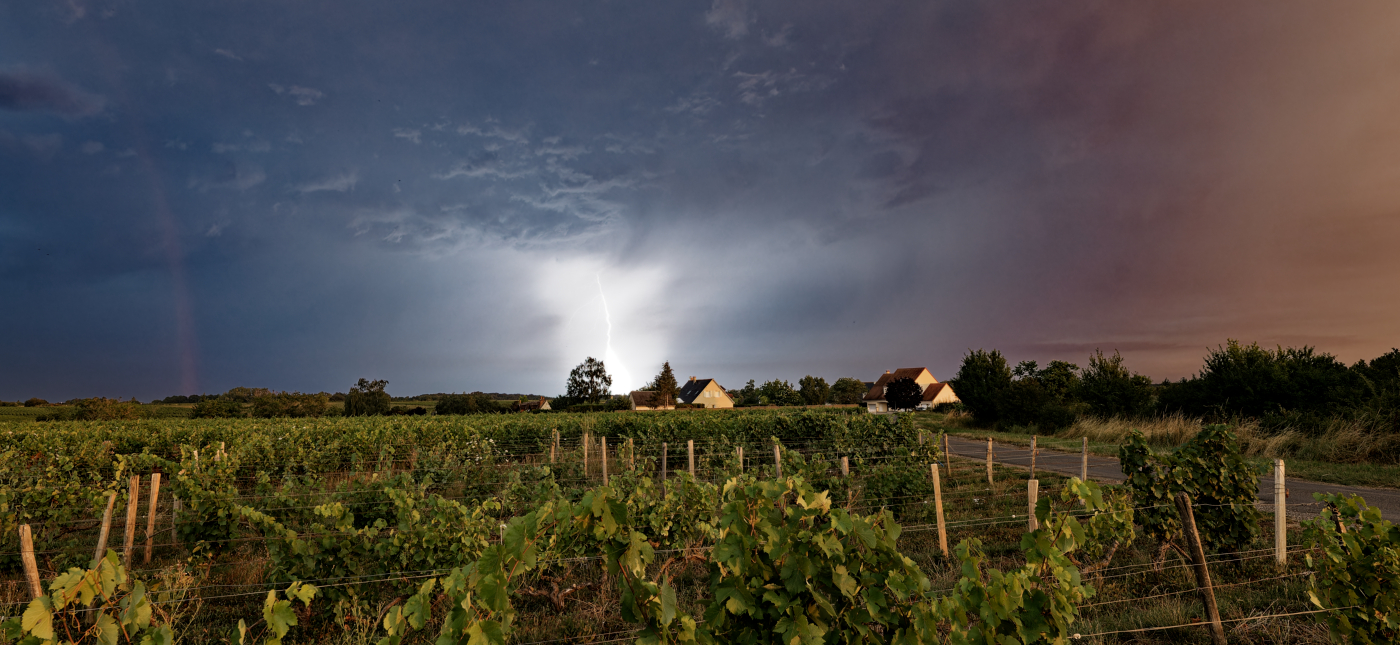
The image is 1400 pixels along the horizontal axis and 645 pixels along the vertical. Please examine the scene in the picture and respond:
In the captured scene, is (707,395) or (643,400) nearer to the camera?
(643,400)

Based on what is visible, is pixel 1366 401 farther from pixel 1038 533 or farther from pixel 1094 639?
pixel 1038 533

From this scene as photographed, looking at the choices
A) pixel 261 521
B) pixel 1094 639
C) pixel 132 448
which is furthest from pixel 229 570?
pixel 132 448

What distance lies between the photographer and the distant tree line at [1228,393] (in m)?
16.7

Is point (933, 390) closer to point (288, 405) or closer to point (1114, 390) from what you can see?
point (1114, 390)

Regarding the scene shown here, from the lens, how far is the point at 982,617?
211 cm

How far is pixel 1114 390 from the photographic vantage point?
1046 inches

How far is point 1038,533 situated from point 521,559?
2.30 metres

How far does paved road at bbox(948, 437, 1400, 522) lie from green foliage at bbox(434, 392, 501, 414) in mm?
44598

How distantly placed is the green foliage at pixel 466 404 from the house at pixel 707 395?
25328mm

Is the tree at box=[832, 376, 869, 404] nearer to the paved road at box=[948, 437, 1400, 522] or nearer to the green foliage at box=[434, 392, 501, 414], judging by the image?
the green foliage at box=[434, 392, 501, 414]

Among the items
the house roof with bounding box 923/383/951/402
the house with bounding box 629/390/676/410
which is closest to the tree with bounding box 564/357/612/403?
the house with bounding box 629/390/676/410

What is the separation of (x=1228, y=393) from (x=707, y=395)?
54838mm

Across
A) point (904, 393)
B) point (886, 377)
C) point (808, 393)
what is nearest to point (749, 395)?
point (808, 393)

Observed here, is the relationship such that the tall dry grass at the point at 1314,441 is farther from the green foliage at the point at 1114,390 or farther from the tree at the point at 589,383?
the tree at the point at 589,383
